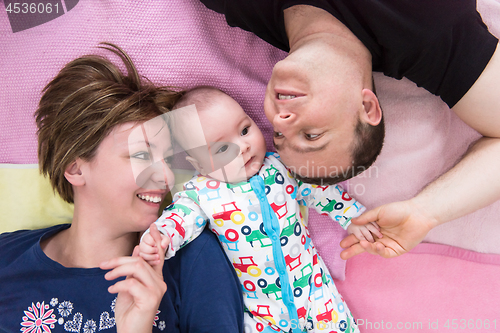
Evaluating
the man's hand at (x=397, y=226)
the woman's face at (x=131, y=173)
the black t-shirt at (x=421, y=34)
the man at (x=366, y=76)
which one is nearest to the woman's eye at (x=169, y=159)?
the woman's face at (x=131, y=173)

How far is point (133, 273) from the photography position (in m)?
0.75

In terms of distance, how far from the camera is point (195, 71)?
3.47ft

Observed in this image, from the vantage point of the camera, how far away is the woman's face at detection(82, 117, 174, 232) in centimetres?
91

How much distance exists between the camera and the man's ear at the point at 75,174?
37.5 inches

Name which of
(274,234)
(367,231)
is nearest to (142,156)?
(274,234)

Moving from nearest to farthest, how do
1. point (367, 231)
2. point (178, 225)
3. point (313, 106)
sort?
1. point (313, 106)
2. point (178, 225)
3. point (367, 231)

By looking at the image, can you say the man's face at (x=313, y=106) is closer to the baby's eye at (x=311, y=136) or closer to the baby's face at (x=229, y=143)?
the baby's eye at (x=311, y=136)

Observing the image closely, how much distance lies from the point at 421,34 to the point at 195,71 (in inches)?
25.3

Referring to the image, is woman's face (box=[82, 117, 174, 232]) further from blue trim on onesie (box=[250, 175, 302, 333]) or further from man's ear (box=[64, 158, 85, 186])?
blue trim on onesie (box=[250, 175, 302, 333])

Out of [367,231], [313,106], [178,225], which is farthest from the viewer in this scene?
[367,231]

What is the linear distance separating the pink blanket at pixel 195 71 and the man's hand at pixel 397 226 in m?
0.16

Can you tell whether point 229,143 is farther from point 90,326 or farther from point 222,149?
point 90,326

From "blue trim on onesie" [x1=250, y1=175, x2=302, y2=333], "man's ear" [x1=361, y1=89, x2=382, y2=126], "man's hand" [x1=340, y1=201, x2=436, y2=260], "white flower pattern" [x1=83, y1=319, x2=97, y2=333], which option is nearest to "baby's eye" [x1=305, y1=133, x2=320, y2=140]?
"man's ear" [x1=361, y1=89, x2=382, y2=126]

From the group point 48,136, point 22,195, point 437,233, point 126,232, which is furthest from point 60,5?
point 437,233
